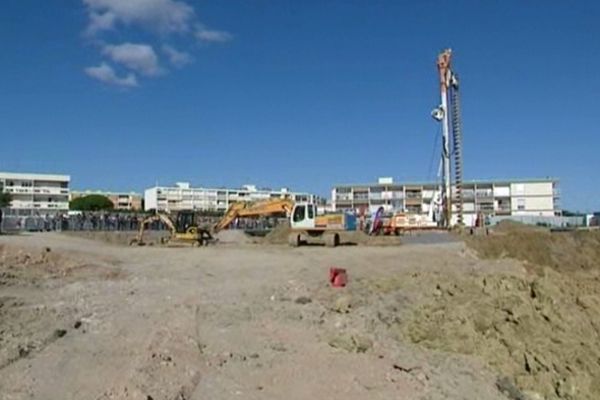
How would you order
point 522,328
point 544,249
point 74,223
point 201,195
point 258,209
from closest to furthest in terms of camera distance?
point 522,328, point 544,249, point 258,209, point 74,223, point 201,195

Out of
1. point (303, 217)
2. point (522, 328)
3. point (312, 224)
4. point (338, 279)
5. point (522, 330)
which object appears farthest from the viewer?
point (303, 217)

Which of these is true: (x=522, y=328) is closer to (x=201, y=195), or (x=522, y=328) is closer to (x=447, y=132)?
(x=447, y=132)

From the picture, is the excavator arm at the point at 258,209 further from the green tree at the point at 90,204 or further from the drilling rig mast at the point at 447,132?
the green tree at the point at 90,204

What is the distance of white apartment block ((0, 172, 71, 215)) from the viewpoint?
10938 centimetres

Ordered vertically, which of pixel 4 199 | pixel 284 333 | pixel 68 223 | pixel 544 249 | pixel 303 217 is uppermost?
pixel 4 199

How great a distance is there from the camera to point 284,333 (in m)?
11.8

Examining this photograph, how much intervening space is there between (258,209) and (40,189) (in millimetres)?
83313

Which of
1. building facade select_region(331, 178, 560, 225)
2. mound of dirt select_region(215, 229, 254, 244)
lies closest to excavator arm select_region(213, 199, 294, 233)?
mound of dirt select_region(215, 229, 254, 244)

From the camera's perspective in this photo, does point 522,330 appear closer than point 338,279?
Yes

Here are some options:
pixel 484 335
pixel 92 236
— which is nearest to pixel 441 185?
pixel 92 236

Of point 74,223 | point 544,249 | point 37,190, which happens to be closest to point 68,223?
point 74,223

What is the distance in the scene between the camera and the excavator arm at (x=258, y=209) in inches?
1583

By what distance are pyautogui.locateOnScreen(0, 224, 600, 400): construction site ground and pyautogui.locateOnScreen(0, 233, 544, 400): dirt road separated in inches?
1.3

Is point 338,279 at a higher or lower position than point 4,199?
lower
